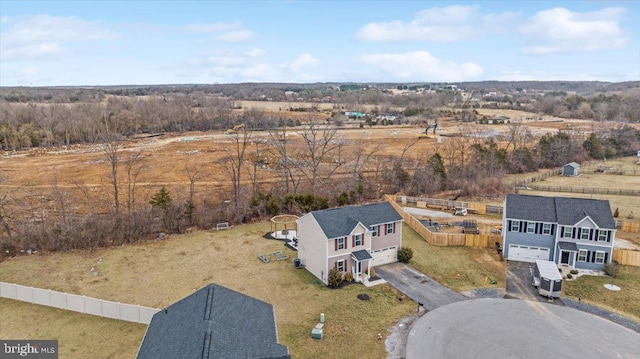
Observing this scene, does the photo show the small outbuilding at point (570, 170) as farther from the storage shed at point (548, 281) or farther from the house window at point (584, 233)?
the storage shed at point (548, 281)

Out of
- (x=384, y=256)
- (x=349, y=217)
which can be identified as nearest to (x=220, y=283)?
(x=349, y=217)

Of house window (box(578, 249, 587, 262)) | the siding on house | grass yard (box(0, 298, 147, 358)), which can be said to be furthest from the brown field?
house window (box(578, 249, 587, 262))

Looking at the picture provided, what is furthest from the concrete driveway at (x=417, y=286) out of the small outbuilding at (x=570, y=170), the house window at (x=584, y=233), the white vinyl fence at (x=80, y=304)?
the small outbuilding at (x=570, y=170)

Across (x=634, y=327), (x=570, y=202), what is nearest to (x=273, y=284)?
(x=634, y=327)

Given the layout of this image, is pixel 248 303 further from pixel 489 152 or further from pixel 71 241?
pixel 489 152

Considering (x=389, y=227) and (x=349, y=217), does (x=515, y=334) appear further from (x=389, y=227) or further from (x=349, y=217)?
(x=349, y=217)

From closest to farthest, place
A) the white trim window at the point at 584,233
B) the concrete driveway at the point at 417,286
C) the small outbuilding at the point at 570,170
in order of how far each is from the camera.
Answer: the concrete driveway at the point at 417,286 → the white trim window at the point at 584,233 → the small outbuilding at the point at 570,170
